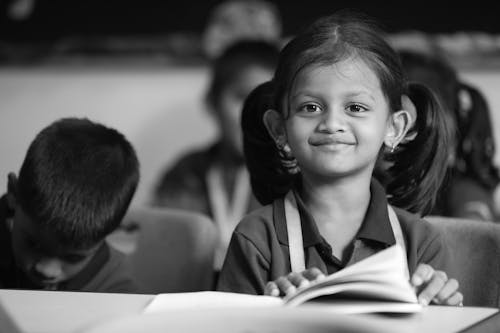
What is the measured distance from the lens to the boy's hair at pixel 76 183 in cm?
132

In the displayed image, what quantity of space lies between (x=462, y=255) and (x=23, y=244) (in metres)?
0.73

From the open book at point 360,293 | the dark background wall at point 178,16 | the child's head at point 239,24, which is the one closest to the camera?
the open book at point 360,293

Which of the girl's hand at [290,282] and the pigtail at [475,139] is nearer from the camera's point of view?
the girl's hand at [290,282]

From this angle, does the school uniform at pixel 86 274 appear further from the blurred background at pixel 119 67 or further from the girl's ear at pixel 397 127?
the blurred background at pixel 119 67

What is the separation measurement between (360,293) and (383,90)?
0.53 meters

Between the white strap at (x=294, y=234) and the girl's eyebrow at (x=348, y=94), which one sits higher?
the girl's eyebrow at (x=348, y=94)

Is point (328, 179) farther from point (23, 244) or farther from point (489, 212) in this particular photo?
point (489, 212)

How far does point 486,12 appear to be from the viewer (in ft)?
8.88

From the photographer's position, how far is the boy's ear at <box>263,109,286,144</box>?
1.33 metres

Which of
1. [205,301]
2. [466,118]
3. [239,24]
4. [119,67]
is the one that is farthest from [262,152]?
[119,67]

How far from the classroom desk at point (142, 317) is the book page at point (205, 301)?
21 millimetres

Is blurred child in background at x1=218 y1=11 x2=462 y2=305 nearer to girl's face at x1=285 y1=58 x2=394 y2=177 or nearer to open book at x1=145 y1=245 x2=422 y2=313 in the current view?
girl's face at x1=285 y1=58 x2=394 y2=177

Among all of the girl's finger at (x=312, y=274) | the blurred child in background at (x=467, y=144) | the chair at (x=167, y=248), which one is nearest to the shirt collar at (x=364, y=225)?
the girl's finger at (x=312, y=274)

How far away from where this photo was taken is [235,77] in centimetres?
264
